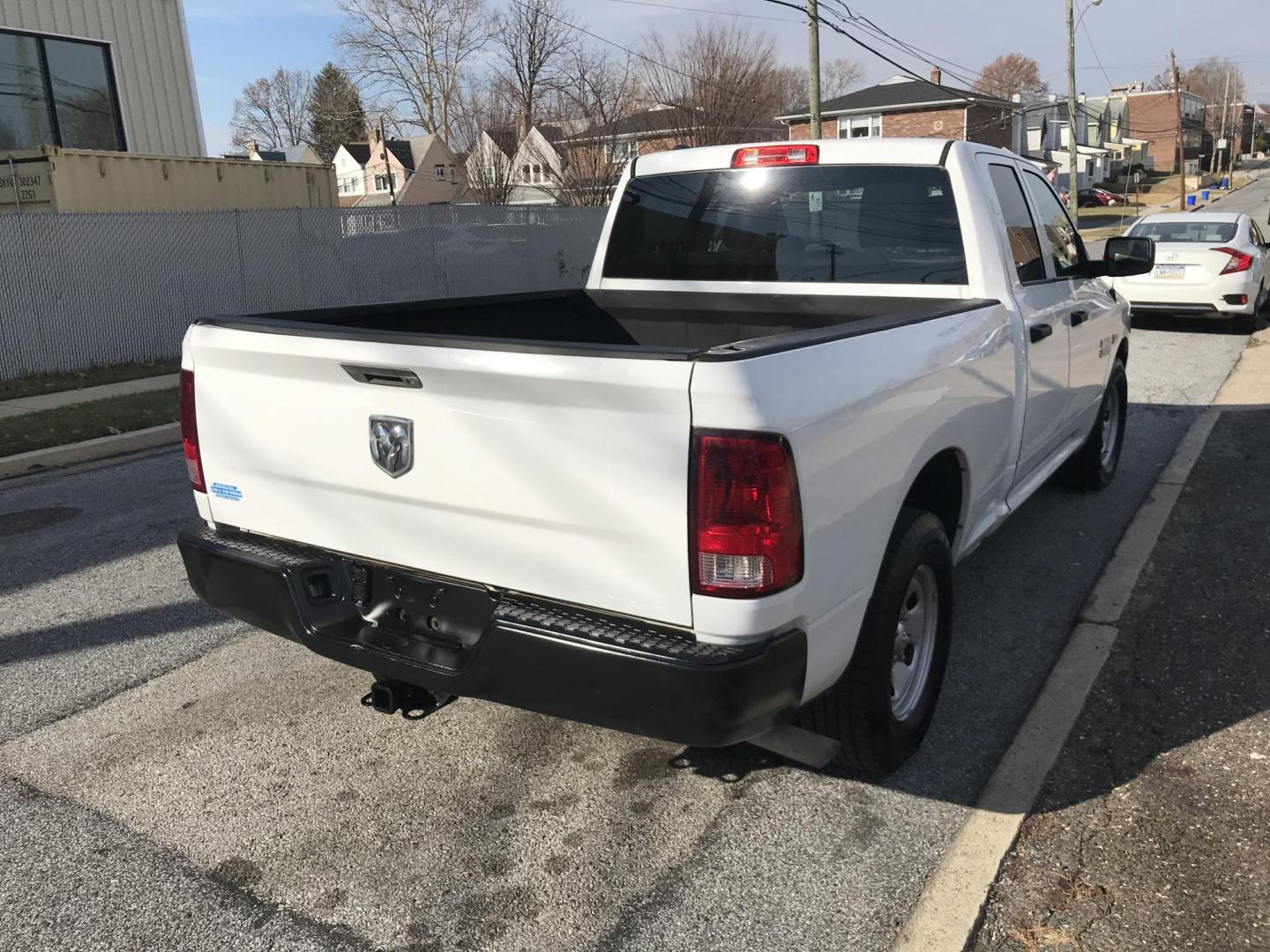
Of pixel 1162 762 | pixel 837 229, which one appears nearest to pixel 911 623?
pixel 1162 762

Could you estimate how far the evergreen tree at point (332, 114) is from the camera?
78938 mm

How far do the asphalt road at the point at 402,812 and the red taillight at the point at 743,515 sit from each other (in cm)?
93

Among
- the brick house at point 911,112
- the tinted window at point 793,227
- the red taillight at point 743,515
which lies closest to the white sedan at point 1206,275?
the tinted window at point 793,227

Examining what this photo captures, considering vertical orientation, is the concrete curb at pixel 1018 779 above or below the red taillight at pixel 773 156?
below

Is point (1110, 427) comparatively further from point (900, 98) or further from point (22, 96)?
point (900, 98)

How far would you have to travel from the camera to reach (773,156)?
4.36 meters

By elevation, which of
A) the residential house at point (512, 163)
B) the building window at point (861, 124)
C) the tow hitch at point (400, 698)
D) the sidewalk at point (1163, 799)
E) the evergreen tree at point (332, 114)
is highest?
the evergreen tree at point (332, 114)

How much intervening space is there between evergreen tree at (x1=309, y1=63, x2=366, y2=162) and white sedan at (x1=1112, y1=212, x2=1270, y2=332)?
228 ft

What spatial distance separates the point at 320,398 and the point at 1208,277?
42.9ft

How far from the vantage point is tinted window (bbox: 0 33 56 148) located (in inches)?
598

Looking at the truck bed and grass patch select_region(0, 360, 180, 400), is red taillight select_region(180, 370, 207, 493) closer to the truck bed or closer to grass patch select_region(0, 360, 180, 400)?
the truck bed

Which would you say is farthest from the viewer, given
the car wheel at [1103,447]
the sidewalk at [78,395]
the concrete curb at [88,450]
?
the sidewalk at [78,395]

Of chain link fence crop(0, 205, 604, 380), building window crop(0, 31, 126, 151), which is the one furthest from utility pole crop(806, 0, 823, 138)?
building window crop(0, 31, 126, 151)

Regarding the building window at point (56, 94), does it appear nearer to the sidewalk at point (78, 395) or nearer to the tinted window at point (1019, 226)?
the sidewalk at point (78, 395)
